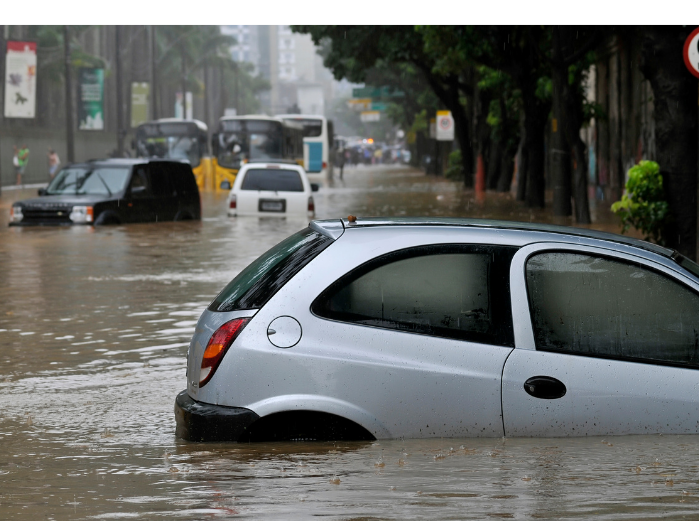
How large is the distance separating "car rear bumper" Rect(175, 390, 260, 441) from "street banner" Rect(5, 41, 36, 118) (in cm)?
4352

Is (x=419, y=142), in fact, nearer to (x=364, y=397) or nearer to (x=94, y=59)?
(x=94, y=59)

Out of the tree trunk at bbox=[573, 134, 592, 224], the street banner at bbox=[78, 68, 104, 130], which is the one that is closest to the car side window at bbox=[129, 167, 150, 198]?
the tree trunk at bbox=[573, 134, 592, 224]

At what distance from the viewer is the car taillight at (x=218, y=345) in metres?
5.54

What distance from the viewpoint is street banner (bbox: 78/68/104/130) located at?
5606cm

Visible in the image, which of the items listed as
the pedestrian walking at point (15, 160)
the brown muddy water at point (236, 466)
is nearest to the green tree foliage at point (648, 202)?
the brown muddy water at point (236, 466)

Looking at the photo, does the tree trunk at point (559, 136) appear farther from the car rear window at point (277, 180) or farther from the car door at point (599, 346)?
the car door at point (599, 346)

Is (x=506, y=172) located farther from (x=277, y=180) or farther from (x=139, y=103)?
(x=139, y=103)

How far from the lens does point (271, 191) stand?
2639 centimetres

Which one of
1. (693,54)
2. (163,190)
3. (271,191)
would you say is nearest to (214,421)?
(693,54)

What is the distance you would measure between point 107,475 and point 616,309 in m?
2.36

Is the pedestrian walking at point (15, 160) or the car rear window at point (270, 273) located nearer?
the car rear window at point (270, 273)

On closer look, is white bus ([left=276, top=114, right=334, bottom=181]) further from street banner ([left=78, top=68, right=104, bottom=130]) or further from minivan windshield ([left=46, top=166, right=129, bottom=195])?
minivan windshield ([left=46, top=166, right=129, bottom=195])

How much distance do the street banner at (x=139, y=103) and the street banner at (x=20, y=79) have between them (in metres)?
18.2

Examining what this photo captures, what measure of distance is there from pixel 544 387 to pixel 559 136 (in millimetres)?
22045
